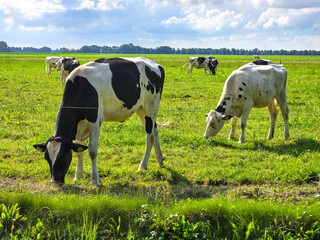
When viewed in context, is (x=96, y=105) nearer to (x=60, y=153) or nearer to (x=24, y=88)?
(x=60, y=153)

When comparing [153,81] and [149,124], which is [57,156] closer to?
[149,124]

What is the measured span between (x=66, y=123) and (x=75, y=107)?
1.16ft

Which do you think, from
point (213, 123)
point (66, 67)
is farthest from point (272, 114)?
point (66, 67)

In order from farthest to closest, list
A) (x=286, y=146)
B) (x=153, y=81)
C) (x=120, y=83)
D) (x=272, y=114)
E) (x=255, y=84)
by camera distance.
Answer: (x=272, y=114), (x=255, y=84), (x=286, y=146), (x=153, y=81), (x=120, y=83)

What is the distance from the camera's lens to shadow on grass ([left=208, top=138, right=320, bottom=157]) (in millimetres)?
10047

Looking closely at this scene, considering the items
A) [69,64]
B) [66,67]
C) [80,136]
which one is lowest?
[80,136]

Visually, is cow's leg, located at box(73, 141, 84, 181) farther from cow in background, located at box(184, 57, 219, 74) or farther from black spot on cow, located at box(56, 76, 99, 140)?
cow in background, located at box(184, 57, 219, 74)

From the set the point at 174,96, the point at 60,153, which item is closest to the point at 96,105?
the point at 60,153

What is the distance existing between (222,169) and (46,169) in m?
3.93

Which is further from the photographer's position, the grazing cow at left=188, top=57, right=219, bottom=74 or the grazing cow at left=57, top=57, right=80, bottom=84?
the grazing cow at left=188, top=57, right=219, bottom=74

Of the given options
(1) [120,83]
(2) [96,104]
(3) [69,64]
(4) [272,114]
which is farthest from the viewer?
(3) [69,64]

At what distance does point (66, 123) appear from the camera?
7168 mm

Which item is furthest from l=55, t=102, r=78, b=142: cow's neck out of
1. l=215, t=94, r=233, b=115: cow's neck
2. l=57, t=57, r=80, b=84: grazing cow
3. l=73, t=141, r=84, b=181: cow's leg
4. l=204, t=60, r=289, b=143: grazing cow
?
Result: l=57, t=57, r=80, b=84: grazing cow

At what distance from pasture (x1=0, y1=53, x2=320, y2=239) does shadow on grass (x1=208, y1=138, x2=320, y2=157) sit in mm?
28
